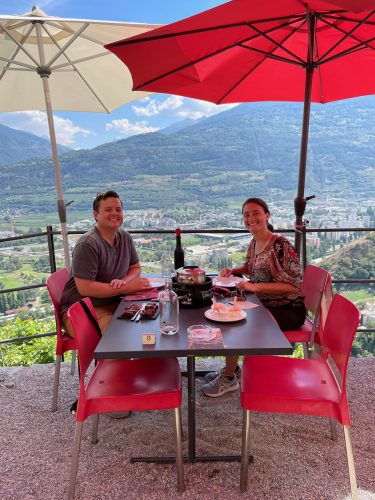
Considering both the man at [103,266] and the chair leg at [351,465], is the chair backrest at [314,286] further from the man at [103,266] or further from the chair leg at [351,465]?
the man at [103,266]

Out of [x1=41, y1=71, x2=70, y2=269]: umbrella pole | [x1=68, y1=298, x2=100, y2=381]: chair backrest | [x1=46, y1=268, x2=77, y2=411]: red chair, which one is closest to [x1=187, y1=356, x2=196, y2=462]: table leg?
[x1=68, y1=298, x2=100, y2=381]: chair backrest

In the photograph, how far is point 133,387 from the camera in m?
1.82

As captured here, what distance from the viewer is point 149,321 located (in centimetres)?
189

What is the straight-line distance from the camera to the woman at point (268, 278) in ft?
7.93

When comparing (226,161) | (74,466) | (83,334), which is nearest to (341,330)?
(83,334)

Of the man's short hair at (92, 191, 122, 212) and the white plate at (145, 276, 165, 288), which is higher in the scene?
the man's short hair at (92, 191, 122, 212)

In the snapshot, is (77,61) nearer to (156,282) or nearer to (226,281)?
(156,282)

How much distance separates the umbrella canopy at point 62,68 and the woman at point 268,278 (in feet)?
5.36

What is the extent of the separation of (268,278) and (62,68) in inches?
104

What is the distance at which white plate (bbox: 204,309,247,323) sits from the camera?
1845 millimetres

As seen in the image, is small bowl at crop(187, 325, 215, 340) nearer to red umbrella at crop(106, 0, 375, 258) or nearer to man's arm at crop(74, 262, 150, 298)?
man's arm at crop(74, 262, 150, 298)

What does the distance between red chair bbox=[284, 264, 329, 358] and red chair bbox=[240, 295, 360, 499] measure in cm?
45

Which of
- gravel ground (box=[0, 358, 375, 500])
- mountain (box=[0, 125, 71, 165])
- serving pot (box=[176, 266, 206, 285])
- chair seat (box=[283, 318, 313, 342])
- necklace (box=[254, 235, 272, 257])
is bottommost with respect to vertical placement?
gravel ground (box=[0, 358, 375, 500])

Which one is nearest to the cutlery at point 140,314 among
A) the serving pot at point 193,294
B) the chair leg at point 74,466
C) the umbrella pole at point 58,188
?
the serving pot at point 193,294
